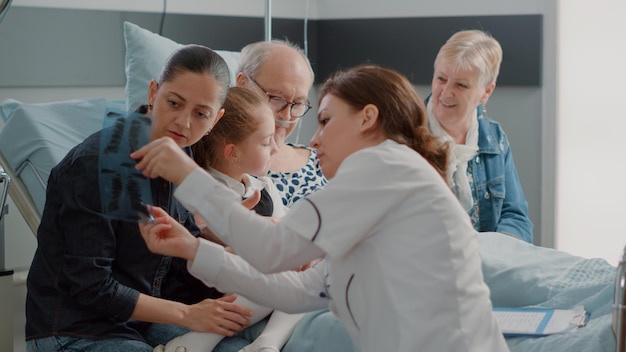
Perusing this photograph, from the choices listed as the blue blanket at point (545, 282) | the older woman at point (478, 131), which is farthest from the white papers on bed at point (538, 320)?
the older woman at point (478, 131)

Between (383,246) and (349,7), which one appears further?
(349,7)

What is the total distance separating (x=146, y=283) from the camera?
2113mm

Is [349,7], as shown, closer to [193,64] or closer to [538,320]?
[193,64]

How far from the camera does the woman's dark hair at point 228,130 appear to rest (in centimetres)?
228

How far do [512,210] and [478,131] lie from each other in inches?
12.2

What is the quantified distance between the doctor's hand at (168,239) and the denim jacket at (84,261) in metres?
0.31

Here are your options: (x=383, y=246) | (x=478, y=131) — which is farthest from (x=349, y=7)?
(x=383, y=246)

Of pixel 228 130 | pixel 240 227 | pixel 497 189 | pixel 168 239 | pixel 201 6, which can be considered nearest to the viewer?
pixel 240 227

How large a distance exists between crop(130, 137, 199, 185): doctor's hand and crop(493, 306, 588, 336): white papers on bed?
727mm

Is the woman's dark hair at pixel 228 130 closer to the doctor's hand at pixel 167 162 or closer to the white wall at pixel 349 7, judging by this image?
the doctor's hand at pixel 167 162

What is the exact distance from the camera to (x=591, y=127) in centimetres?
434

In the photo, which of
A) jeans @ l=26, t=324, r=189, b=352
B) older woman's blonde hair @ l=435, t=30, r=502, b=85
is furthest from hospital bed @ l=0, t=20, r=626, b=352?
older woman's blonde hair @ l=435, t=30, r=502, b=85

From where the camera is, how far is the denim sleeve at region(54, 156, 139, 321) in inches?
76.0

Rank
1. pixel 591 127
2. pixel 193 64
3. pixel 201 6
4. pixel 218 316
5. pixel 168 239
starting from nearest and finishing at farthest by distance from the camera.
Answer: pixel 168 239, pixel 193 64, pixel 218 316, pixel 201 6, pixel 591 127
